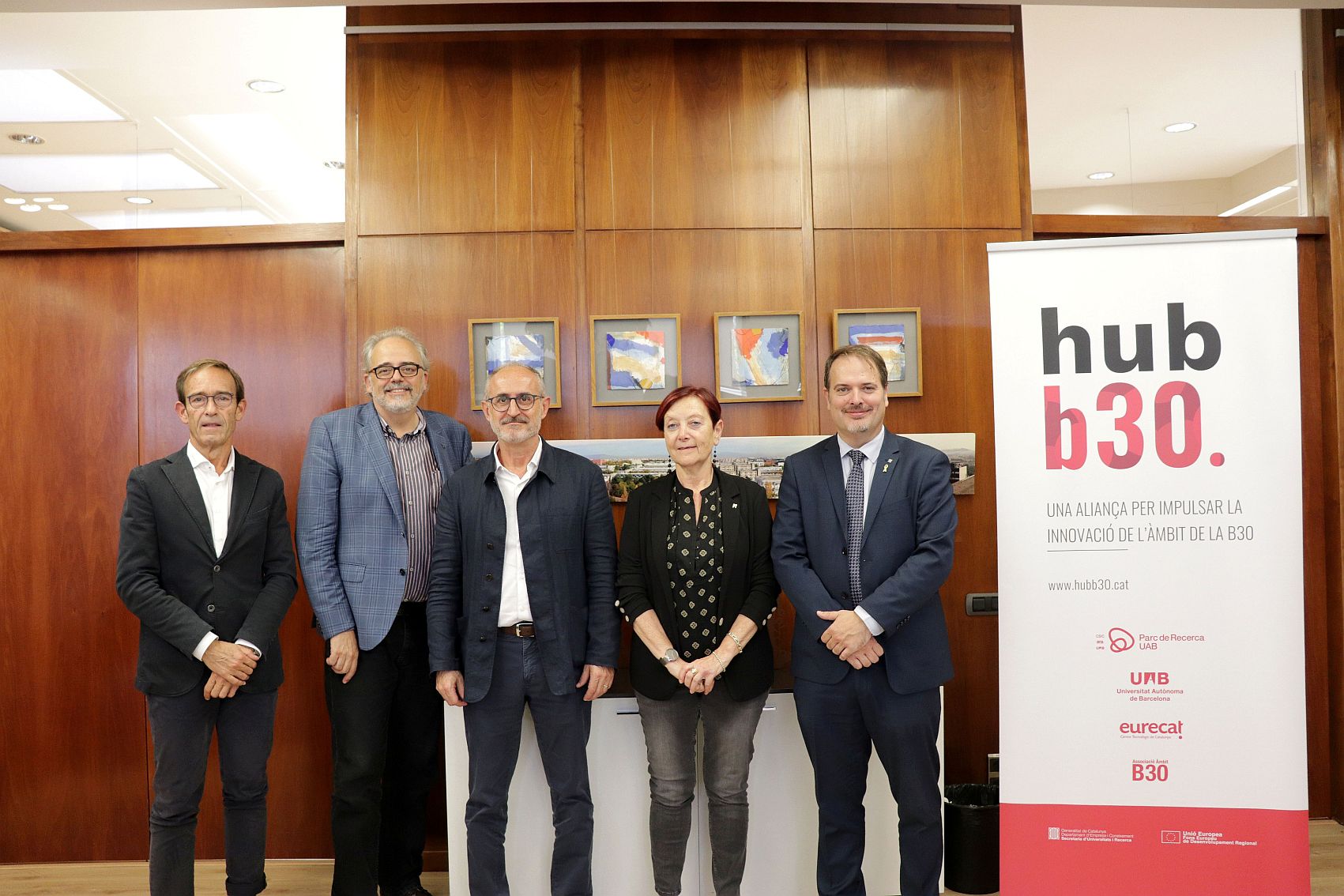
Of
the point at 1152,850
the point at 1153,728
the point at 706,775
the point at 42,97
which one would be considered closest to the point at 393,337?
the point at 706,775

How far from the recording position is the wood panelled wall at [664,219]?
11.7ft

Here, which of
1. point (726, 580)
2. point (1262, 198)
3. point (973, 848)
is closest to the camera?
point (726, 580)

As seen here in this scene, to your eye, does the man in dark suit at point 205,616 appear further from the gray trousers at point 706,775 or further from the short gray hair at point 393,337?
the gray trousers at point 706,775

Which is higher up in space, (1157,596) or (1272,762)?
(1157,596)

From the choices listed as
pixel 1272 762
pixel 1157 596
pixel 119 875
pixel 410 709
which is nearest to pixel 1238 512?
pixel 1157 596

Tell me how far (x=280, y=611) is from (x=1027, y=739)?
7.60ft

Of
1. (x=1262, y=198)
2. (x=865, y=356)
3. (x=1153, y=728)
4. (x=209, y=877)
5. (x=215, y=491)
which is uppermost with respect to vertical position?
(x=1262, y=198)

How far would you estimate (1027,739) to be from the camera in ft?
8.78

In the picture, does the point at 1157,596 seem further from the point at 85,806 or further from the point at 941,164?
the point at 85,806

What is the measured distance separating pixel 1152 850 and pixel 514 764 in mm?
1894

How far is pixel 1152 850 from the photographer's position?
103 inches

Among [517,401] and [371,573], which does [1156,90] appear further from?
[371,573]

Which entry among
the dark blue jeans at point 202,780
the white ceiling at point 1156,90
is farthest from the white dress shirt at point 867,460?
the white ceiling at point 1156,90

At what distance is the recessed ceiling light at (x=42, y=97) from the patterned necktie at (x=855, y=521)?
369 centimetres
